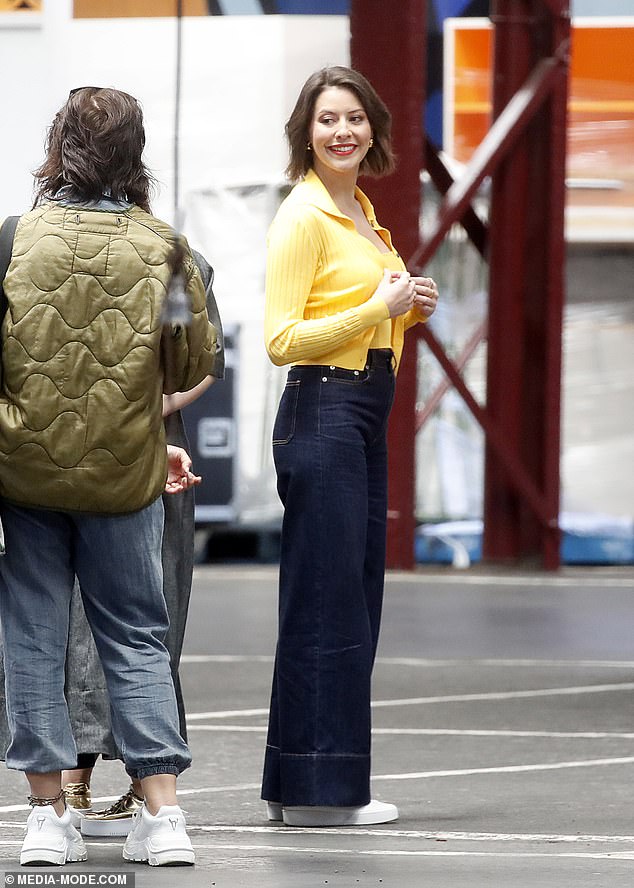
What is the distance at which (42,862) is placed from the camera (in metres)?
4.11

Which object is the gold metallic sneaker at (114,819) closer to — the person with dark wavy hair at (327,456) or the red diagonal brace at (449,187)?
the person with dark wavy hair at (327,456)

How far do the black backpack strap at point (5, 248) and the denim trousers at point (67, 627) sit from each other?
43cm

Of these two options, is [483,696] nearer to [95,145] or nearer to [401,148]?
[95,145]

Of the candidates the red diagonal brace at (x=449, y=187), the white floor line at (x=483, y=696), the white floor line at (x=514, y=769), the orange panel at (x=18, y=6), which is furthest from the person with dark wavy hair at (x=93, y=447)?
the orange panel at (x=18, y=6)

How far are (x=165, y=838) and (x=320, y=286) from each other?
143cm

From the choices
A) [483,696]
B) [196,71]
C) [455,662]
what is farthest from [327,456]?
[196,71]

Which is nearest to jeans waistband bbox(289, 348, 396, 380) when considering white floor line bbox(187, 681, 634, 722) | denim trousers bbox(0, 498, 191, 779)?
denim trousers bbox(0, 498, 191, 779)

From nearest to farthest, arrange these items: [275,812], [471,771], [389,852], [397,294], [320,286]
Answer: [389,852], [397,294], [320,286], [275,812], [471,771]

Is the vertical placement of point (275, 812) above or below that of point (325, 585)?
below

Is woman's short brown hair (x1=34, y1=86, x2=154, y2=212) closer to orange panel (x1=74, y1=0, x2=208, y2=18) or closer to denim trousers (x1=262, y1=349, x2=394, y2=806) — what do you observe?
denim trousers (x1=262, y1=349, x2=394, y2=806)

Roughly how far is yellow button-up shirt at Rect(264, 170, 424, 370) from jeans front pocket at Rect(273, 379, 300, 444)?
0.07 meters

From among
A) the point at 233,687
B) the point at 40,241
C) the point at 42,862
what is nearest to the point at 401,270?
the point at 40,241

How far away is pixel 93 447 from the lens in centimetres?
402

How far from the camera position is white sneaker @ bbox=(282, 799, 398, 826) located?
15.8ft
